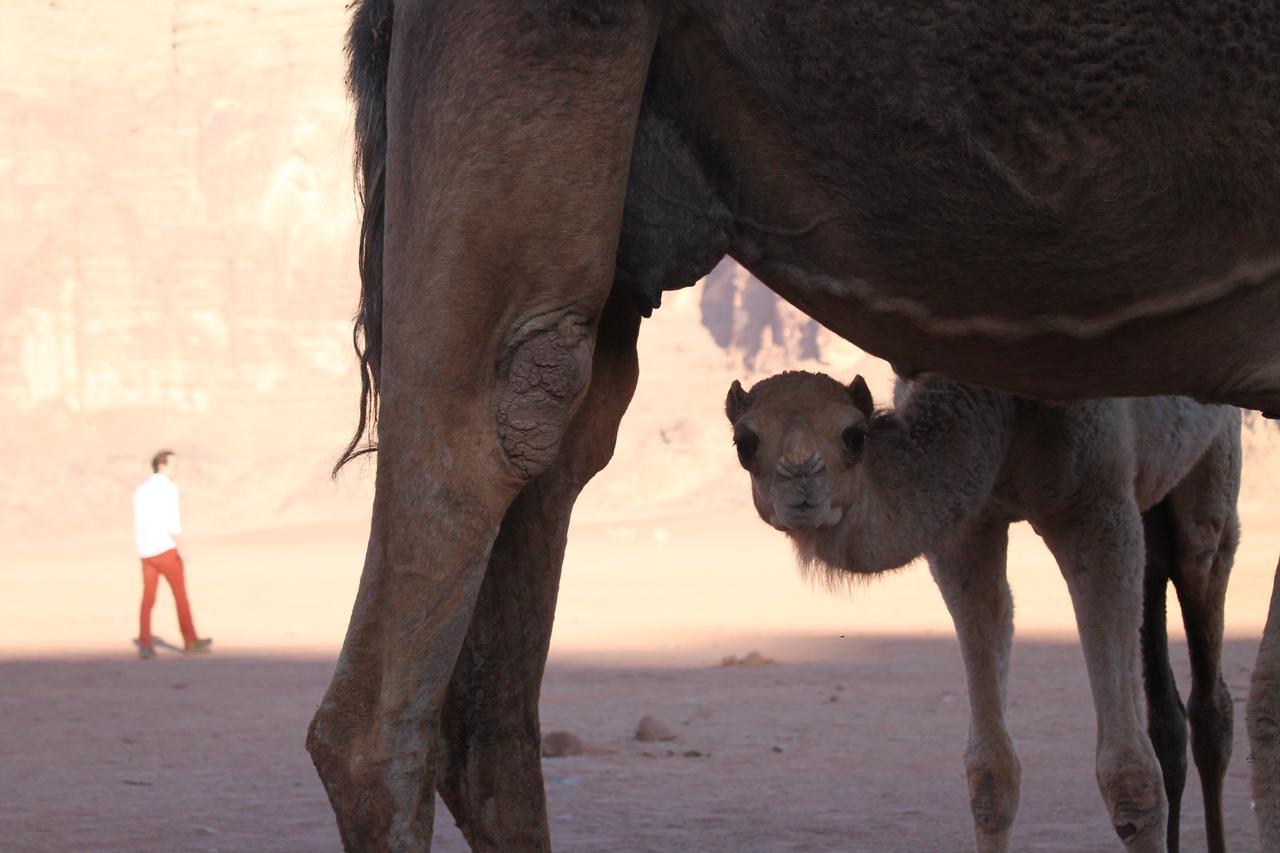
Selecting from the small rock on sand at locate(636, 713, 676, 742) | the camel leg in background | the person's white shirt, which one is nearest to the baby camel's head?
the camel leg in background

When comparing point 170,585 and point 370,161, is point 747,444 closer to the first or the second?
point 370,161

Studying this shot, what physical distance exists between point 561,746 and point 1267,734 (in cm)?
733

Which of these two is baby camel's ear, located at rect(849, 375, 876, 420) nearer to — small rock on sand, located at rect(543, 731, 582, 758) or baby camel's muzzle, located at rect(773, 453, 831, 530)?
baby camel's muzzle, located at rect(773, 453, 831, 530)

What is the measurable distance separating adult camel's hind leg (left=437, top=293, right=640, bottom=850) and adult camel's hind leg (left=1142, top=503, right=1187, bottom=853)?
3452mm

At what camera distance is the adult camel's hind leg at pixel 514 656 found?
4.33m

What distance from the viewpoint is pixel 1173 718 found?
717cm

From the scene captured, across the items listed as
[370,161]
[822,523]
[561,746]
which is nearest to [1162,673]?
[822,523]

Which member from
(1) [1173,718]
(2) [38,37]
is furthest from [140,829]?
(2) [38,37]

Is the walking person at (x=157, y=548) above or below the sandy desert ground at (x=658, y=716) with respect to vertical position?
above

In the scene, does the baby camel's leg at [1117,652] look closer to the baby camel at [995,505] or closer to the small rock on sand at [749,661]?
the baby camel at [995,505]

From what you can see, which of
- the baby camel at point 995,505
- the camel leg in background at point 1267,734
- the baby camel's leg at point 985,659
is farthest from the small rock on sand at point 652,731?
the camel leg in background at point 1267,734

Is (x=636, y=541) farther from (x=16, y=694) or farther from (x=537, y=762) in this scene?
(x=537, y=762)

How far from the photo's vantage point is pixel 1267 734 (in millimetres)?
3418

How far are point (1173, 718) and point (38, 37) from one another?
2044 inches
